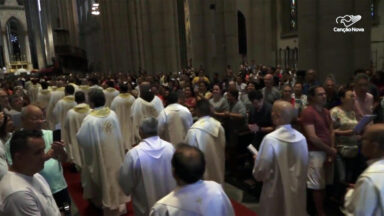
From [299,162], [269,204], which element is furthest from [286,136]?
[269,204]

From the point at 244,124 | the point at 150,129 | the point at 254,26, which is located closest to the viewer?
the point at 150,129

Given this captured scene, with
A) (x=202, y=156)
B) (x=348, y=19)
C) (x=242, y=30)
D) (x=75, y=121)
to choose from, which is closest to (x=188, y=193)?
(x=202, y=156)

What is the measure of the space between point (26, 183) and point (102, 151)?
11.4ft

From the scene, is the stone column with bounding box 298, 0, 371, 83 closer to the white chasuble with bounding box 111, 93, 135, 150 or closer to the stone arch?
the white chasuble with bounding box 111, 93, 135, 150

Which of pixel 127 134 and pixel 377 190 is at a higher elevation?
pixel 377 190

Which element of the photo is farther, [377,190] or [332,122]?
[332,122]

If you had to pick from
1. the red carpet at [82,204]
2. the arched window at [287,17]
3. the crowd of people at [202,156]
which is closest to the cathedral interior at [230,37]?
the arched window at [287,17]

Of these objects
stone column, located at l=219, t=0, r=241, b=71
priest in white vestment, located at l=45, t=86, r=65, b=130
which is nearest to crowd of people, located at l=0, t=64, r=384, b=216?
priest in white vestment, located at l=45, t=86, r=65, b=130

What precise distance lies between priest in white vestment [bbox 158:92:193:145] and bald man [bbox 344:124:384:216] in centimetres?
386

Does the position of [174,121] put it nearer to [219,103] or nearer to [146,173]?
[219,103]

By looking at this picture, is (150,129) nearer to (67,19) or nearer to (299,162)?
(299,162)

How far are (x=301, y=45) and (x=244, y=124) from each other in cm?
457

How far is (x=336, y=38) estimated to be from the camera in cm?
973

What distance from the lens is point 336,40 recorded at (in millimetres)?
9750
